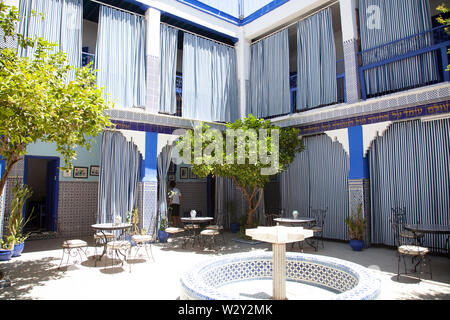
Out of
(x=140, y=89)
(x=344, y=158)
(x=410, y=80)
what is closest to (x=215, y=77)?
(x=140, y=89)

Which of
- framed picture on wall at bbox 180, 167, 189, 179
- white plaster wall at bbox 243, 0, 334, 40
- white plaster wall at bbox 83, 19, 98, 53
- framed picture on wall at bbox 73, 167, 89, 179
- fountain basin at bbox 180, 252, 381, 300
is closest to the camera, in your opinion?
fountain basin at bbox 180, 252, 381, 300

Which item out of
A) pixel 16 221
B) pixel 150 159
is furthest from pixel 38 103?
pixel 150 159

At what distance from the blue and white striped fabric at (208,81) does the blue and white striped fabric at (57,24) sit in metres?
2.76

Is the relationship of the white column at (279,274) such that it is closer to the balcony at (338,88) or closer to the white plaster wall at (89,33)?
the balcony at (338,88)

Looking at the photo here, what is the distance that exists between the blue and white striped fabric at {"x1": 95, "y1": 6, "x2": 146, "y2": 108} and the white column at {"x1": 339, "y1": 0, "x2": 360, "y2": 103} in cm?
494

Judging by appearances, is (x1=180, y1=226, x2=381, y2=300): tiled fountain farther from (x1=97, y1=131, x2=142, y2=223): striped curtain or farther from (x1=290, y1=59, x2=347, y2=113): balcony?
(x1=290, y1=59, x2=347, y2=113): balcony

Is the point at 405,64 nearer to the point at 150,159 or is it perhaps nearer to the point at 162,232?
the point at 150,159

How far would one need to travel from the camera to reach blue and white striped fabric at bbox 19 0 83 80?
637cm

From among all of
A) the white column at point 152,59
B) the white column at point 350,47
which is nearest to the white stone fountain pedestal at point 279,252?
the white column at point 350,47

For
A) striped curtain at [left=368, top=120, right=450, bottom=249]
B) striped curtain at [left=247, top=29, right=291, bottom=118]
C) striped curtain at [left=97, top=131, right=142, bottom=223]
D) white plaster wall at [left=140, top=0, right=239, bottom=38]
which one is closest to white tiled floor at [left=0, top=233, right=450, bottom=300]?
striped curtain at [left=368, top=120, right=450, bottom=249]

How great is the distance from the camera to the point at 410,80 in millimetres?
6543

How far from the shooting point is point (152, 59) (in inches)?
315

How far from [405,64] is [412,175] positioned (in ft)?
7.61

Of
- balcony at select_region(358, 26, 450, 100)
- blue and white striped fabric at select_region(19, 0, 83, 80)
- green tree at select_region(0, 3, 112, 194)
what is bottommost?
green tree at select_region(0, 3, 112, 194)
